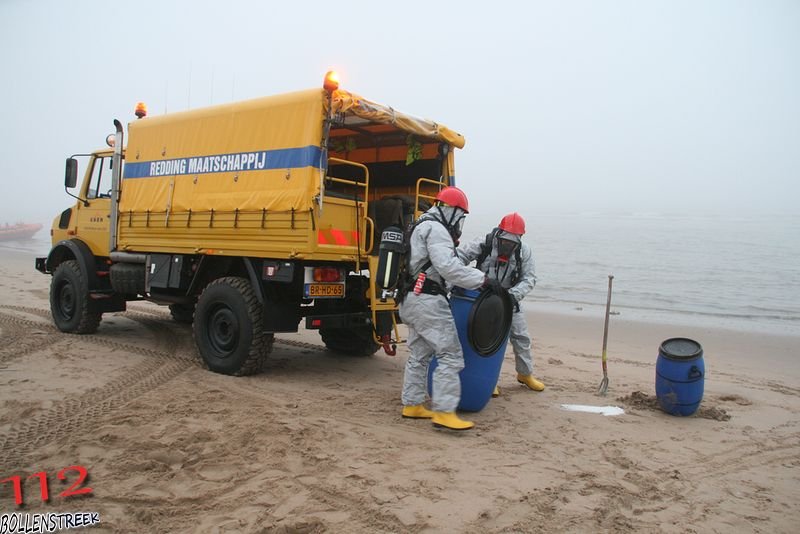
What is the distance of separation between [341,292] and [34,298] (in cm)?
873

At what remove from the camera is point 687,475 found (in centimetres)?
387

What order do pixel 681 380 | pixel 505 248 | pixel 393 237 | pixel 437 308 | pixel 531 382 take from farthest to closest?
pixel 531 382
pixel 505 248
pixel 681 380
pixel 393 237
pixel 437 308

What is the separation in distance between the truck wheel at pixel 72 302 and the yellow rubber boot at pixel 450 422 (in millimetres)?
5737

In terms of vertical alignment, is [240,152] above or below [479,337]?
above

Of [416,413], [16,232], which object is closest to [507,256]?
[416,413]

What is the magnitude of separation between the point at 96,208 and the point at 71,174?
563 mm

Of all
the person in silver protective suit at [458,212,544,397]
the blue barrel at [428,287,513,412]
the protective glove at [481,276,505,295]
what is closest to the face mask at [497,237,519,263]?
the person in silver protective suit at [458,212,544,397]

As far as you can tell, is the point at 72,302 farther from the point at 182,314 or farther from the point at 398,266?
A: the point at 398,266

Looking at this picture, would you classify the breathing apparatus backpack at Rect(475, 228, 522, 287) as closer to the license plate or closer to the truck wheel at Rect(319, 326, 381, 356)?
the license plate

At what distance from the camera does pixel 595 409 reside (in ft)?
17.7

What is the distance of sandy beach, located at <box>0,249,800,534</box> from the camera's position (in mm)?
3176

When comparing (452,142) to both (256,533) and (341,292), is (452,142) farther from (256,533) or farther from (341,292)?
(256,533)

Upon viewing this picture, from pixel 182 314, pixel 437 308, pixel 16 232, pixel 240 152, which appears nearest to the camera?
pixel 437 308

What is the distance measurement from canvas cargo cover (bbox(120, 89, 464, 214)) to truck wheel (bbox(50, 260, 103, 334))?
1.35 metres
